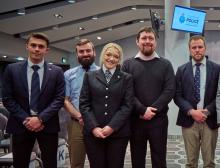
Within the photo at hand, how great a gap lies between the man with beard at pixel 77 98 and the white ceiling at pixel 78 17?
267 inches

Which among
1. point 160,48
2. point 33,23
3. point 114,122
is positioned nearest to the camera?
point 114,122

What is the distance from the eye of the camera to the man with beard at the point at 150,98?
3344 mm

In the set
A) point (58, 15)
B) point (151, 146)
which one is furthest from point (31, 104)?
point (58, 15)

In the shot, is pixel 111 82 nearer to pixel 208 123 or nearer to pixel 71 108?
pixel 71 108

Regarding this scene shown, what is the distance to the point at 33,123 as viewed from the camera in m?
3.06

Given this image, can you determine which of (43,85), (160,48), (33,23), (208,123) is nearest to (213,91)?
(208,123)

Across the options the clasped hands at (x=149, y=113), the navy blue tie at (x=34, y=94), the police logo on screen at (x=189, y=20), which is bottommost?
the clasped hands at (x=149, y=113)

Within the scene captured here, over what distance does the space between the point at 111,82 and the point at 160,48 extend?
1500cm

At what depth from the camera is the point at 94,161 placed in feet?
10.3

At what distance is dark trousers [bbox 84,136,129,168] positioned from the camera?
3100mm

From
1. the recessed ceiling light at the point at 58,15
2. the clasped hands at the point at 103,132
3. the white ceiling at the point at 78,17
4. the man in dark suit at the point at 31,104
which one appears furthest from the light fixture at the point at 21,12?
the clasped hands at the point at 103,132

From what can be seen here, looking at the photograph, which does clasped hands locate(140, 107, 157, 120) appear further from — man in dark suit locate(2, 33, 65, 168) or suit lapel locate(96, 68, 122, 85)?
man in dark suit locate(2, 33, 65, 168)

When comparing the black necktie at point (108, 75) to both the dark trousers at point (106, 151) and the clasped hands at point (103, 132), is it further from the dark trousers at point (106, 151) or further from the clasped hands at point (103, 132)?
the dark trousers at point (106, 151)

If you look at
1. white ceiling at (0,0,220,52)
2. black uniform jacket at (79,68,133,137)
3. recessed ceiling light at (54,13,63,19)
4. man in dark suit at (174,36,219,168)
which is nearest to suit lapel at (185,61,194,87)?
man in dark suit at (174,36,219,168)
